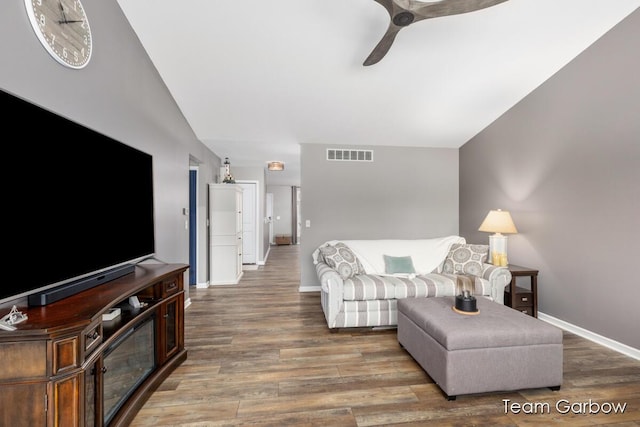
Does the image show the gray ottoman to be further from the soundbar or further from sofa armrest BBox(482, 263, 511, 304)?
the soundbar

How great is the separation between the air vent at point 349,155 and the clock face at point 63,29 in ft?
10.4

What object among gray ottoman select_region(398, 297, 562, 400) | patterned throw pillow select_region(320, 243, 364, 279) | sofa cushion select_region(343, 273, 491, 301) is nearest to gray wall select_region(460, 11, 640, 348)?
sofa cushion select_region(343, 273, 491, 301)

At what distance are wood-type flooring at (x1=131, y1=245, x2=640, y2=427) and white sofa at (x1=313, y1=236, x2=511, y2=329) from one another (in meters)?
0.26

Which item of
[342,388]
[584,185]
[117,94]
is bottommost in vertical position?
[342,388]

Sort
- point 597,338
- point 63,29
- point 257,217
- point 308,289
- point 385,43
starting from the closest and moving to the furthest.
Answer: point 63,29 → point 385,43 → point 597,338 → point 308,289 → point 257,217

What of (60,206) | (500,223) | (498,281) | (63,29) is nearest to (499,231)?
(500,223)

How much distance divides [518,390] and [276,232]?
9015 millimetres

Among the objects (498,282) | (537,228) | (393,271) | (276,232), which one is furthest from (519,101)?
(276,232)

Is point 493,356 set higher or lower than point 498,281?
lower

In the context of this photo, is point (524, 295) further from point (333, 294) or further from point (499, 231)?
point (333, 294)

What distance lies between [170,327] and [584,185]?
4150 millimetres

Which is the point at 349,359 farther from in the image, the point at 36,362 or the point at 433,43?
the point at 433,43

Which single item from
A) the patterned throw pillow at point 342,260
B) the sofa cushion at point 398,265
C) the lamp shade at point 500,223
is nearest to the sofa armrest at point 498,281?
the lamp shade at point 500,223

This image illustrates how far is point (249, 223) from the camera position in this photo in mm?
6605
